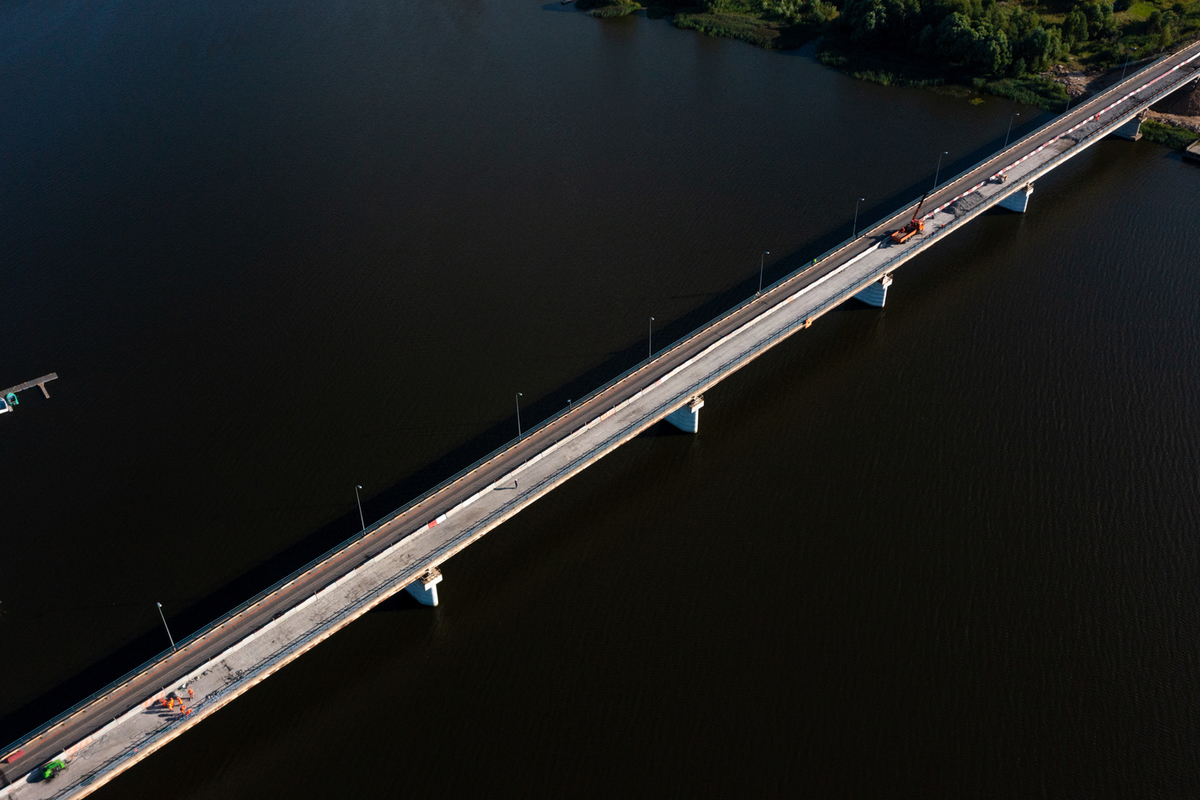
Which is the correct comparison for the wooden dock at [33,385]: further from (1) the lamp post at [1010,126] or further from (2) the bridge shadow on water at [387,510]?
(1) the lamp post at [1010,126]

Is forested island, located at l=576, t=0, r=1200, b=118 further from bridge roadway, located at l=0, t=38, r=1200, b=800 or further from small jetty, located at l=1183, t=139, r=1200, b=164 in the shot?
bridge roadway, located at l=0, t=38, r=1200, b=800

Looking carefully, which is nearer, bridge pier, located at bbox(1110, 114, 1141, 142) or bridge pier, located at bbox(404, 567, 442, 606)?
bridge pier, located at bbox(404, 567, 442, 606)

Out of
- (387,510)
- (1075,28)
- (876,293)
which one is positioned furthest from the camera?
(1075,28)

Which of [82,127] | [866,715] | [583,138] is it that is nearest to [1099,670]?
[866,715]

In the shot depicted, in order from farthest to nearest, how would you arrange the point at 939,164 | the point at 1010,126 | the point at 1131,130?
1. the point at 1010,126
2. the point at 1131,130
3. the point at 939,164

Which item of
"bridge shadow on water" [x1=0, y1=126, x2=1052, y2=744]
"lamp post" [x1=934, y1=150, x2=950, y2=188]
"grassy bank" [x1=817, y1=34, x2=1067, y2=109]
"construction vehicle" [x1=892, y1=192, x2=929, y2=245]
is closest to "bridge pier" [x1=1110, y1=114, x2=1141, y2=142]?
"grassy bank" [x1=817, y1=34, x2=1067, y2=109]

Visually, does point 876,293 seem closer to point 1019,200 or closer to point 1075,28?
point 1019,200

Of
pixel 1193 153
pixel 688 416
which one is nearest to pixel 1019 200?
pixel 1193 153
